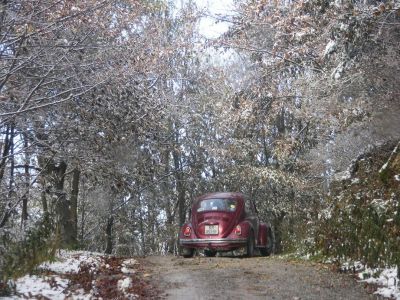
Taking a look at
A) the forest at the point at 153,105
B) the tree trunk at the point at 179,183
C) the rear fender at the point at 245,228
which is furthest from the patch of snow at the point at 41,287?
the tree trunk at the point at 179,183

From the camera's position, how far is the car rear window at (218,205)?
46.5 ft

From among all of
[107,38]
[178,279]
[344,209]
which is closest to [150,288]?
[178,279]

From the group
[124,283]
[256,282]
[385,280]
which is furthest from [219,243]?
[385,280]

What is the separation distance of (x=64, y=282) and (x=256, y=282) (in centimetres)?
301

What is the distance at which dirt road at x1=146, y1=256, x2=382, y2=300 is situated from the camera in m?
7.38

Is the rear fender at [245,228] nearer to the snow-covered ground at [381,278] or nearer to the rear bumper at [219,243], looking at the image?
the rear bumper at [219,243]

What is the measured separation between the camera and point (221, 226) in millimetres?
13836

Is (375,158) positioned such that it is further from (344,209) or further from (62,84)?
(62,84)

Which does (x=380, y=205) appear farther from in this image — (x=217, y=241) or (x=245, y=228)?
(x=217, y=241)

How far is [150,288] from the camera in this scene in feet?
26.1

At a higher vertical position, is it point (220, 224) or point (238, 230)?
point (220, 224)

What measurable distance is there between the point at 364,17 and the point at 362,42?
2.86 feet

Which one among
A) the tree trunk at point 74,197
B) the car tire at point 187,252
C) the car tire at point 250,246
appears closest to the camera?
the car tire at point 250,246

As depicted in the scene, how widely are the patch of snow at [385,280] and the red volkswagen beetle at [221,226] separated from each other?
5091mm
